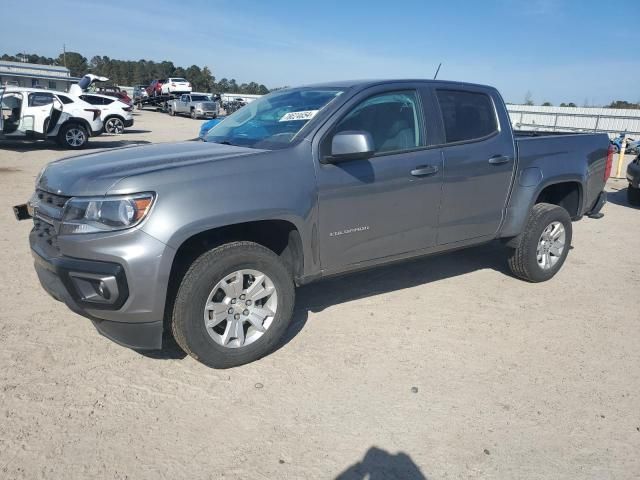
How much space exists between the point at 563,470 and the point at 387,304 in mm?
2108

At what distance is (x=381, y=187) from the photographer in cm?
374

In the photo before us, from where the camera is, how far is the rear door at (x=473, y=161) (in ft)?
13.8

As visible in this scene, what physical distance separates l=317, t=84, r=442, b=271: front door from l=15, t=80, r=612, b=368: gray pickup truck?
1 cm

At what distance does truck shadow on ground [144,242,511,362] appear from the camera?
3.93 meters

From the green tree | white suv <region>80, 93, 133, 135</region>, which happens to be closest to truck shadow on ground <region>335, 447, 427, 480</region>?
white suv <region>80, 93, 133, 135</region>

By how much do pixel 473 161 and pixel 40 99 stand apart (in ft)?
44.8

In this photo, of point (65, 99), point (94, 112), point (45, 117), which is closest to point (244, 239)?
point (45, 117)

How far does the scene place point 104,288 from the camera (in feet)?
9.39

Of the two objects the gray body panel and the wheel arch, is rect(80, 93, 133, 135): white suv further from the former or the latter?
the wheel arch

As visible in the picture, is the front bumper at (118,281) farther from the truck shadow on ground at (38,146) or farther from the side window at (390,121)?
the truck shadow on ground at (38,146)

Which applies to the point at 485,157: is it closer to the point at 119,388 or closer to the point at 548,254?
the point at 548,254

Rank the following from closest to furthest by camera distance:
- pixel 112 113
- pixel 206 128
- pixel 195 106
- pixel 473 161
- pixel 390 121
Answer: pixel 390 121, pixel 473 161, pixel 206 128, pixel 112 113, pixel 195 106

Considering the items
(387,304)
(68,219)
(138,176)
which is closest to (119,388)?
(68,219)

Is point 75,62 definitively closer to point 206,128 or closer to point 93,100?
point 93,100
